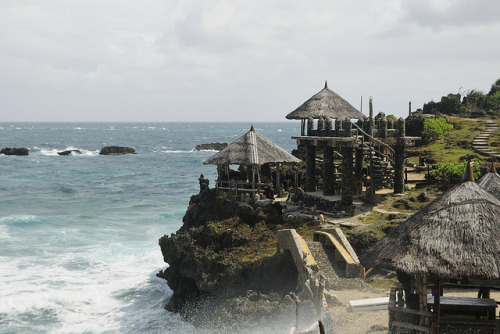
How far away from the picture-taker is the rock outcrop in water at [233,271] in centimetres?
2068

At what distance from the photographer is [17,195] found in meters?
55.5

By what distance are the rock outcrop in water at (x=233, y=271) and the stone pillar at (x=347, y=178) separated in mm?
3497

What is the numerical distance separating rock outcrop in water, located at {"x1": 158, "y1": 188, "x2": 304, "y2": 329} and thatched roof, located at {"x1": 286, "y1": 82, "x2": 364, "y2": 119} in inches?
273

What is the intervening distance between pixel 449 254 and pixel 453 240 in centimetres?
41

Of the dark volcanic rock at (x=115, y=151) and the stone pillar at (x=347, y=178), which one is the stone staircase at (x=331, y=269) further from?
the dark volcanic rock at (x=115, y=151)

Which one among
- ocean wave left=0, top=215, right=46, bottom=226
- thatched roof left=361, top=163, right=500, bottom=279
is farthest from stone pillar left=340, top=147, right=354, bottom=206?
ocean wave left=0, top=215, right=46, bottom=226

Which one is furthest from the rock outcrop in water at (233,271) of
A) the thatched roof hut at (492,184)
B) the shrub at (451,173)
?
the shrub at (451,173)

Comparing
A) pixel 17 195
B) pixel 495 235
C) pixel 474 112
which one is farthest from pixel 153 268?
pixel 474 112

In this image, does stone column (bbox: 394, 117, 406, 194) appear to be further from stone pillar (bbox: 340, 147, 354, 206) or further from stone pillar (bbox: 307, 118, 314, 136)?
stone pillar (bbox: 307, 118, 314, 136)

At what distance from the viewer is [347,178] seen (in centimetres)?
2739

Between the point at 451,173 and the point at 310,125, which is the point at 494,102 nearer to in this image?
the point at 451,173

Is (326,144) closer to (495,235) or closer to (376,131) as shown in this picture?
(376,131)

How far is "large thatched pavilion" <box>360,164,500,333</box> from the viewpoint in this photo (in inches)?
468

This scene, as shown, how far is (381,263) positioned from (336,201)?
49.0ft
